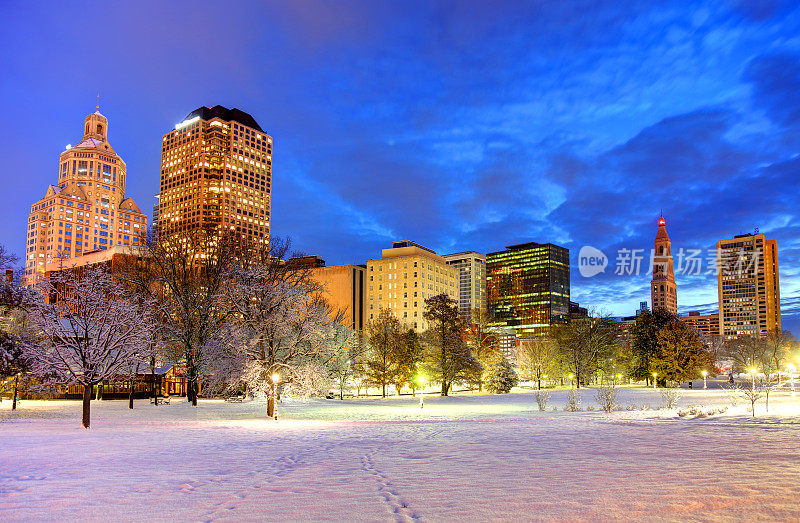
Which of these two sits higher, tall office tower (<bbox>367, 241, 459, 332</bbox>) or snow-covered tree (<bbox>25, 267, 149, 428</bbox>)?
tall office tower (<bbox>367, 241, 459, 332</bbox>)

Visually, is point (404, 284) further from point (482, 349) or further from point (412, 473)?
point (412, 473)

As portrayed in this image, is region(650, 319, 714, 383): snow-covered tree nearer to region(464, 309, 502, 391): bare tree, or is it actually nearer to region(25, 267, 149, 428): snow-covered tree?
region(464, 309, 502, 391): bare tree

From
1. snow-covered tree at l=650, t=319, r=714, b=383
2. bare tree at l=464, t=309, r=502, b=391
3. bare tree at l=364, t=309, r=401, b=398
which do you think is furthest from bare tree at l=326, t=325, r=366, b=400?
snow-covered tree at l=650, t=319, r=714, b=383

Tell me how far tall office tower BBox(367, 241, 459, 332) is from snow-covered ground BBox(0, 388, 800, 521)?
16201 cm

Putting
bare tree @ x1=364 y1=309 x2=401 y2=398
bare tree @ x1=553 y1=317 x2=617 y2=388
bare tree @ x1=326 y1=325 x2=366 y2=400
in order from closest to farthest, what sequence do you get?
bare tree @ x1=326 y1=325 x2=366 y2=400 < bare tree @ x1=364 y1=309 x2=401 y2=398 < bare tree @ x1=553 y1=317 x2=617 y2=388

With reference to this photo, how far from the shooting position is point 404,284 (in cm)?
18725

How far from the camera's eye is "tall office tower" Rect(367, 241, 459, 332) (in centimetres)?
18500

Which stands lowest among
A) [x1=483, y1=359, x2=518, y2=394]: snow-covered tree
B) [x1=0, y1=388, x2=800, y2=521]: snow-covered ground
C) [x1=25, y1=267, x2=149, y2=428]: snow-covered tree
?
[x1=483, y1=359, x2=518, y2=394]: snow-covered tree

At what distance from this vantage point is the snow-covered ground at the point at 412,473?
29.4ft

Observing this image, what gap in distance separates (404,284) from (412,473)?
175 meters

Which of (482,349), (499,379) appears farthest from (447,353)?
(482,349)

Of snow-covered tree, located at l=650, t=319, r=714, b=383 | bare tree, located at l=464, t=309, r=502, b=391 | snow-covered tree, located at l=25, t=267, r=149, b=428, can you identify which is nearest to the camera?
snow-covered tree, located at l=25, t=267, r=149, b=428

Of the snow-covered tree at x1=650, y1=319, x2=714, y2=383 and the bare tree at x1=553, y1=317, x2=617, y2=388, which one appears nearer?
the snow-covered tree at x1=650, y1=319, x2=714, y2=383

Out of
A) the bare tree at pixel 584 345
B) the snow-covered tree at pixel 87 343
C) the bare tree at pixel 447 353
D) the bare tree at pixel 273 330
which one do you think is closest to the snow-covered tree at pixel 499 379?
the bare tree at pixel 447 353
